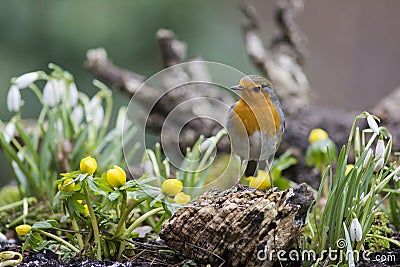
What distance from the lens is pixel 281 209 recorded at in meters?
1.27

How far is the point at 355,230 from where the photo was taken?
1.30 meters

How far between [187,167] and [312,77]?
14.3 ft

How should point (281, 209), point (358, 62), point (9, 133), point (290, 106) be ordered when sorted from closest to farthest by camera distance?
point (281, 209) < point (9, 133) < point (290, 106) < point (358, 62)

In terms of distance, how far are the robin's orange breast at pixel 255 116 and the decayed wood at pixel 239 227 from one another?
0.64ft

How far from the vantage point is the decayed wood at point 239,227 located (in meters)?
1.25

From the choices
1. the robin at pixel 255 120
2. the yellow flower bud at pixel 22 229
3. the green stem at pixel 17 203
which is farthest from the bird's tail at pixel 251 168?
the green stem at pixel 17 203

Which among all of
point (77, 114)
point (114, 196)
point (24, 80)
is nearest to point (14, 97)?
point (24, 80)

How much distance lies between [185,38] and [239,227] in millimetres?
3981

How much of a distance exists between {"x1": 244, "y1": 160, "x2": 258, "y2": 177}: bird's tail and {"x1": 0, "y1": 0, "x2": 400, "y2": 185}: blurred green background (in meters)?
3.21

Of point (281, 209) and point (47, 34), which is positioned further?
point (47, 34)

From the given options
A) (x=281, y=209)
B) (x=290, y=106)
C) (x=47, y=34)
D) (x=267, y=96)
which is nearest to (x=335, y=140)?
(x=290, y=106)

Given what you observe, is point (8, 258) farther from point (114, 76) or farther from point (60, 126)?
point (114, 76)

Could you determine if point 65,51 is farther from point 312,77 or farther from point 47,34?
point 312,77

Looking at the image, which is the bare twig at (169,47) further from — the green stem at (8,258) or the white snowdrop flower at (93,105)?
the green stem at (8,258)
